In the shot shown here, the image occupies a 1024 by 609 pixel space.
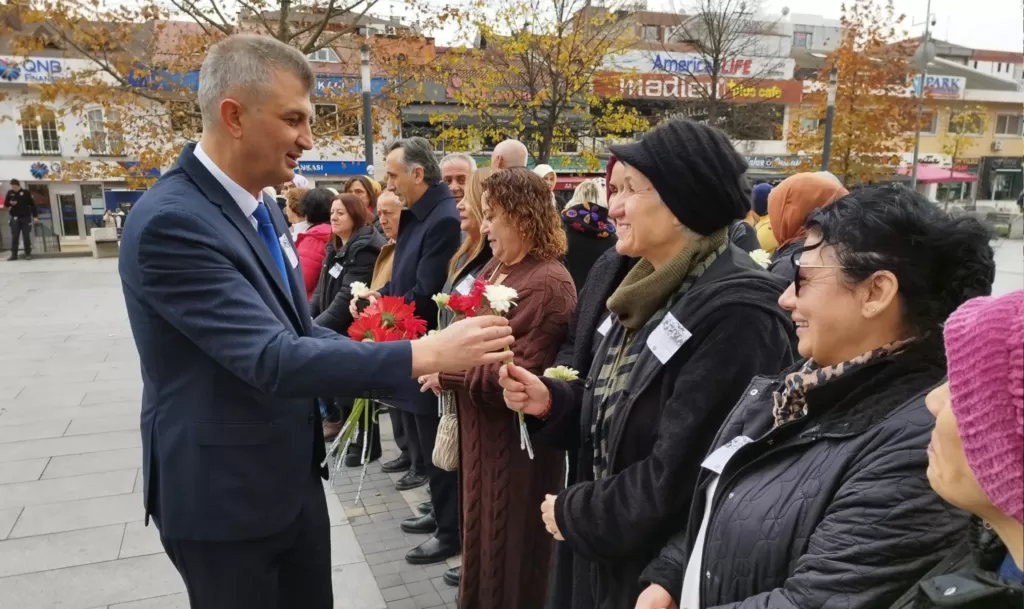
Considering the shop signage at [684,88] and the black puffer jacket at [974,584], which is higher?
the shop signage at [684,88]

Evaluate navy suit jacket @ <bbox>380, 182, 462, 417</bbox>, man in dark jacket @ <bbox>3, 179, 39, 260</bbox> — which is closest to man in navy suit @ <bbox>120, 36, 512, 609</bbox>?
navy suit jacket @ <bbox>380, 182, 462, 417</bbox>

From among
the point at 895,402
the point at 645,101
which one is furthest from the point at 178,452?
the point at 645,101

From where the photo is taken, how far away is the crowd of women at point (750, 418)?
0.98 metres

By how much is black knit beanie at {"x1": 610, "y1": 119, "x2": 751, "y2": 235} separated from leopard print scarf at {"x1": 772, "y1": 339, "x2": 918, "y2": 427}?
1.78 feet

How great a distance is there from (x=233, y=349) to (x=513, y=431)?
134 cm

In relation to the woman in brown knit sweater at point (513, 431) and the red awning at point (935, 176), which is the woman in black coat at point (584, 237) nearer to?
the woman in brown knit sweater at point (513, 431)

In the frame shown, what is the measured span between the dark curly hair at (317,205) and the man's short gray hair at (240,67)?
13.5 feet

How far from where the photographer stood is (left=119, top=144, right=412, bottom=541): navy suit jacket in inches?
68.4

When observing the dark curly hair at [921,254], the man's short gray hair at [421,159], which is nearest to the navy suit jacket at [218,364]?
the dark curly hair at [921,254]

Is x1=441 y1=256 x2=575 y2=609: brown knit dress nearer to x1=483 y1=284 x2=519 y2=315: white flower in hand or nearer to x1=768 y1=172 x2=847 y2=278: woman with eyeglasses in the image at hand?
x1=483 y1=284 x2=519 y2=315: white flower in hand

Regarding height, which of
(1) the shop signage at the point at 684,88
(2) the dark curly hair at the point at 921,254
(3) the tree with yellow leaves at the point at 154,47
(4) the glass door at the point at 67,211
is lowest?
(4) the glass door at the point at 67,211

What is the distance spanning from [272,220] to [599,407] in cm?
126

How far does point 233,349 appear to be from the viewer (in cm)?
173

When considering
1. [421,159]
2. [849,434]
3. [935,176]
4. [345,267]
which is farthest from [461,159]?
[935,176]
